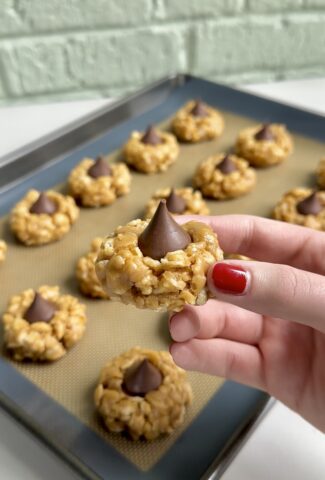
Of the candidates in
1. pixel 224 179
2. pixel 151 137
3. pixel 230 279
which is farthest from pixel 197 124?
pixel 230 279

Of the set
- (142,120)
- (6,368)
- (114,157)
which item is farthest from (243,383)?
(142,120)

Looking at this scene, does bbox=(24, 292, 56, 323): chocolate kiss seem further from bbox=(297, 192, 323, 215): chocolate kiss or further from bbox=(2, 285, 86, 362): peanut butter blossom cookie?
bbox=(297, 192, 323, 215): chocolate kiss

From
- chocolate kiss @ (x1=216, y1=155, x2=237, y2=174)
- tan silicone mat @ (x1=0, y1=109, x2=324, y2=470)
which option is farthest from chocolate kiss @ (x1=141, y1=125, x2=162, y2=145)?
chocolate kiss @ (x1=216, y1=155, x2=237, y2=174)

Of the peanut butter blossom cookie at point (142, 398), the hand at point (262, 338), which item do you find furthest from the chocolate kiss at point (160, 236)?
the peanut butter blossom cookie at point (142, 398)

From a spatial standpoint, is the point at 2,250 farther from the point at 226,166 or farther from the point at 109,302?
the point at 226,166

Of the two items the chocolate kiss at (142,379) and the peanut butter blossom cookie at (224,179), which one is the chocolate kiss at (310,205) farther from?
the chocolate kiss at (142,379)

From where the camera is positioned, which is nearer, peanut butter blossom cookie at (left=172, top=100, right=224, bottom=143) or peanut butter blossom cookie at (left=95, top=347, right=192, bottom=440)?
peanut butter blossom cookie at (left=95, top=347, right=192, bottom=440)
